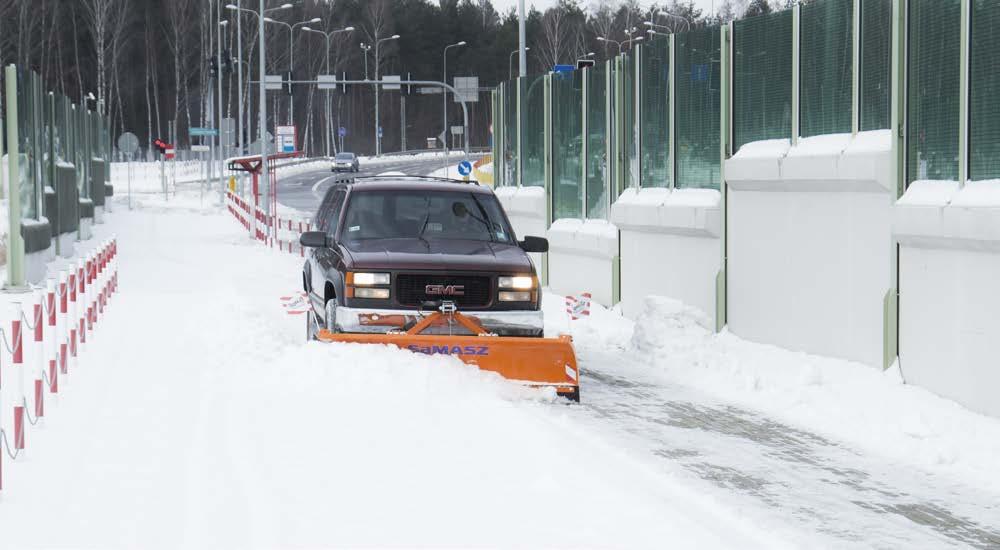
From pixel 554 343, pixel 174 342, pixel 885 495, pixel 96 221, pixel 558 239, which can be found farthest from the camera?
pixel 96 221

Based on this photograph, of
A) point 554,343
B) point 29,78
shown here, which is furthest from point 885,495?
point 29,78

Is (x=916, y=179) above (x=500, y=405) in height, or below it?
above

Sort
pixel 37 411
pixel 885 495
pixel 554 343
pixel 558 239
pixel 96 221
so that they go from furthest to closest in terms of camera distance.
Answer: pixel 96 221
pixel 558 239
pixel 554 343
pixel 37 411
pixel 885 495

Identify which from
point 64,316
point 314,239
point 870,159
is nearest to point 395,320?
point 314,239

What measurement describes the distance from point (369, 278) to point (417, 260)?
42 cm

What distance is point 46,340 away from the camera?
14977mm

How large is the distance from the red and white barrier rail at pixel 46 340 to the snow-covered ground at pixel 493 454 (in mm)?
193

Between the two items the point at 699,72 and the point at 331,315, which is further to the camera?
the point at 699,72

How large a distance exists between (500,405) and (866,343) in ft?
12.2

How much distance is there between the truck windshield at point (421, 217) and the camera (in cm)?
1308

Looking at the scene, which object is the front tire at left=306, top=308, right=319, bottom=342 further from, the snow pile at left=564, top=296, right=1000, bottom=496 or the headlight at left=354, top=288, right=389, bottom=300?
the snow pile at left=564, top=296, right=1000, bottom=496

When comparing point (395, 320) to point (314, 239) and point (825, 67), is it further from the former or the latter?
point (825, 67)

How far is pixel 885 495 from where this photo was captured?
8.23 metres

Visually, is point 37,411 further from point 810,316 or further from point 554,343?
point 810,316
